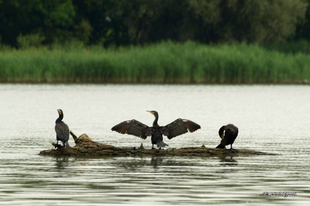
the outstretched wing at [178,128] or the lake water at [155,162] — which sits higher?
the outstretched wing at [178,128]

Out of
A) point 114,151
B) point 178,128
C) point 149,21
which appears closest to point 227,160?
point 178,128

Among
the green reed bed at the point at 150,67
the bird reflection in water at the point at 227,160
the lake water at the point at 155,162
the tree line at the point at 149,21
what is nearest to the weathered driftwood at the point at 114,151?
the bird reflection in water at the point at 227,160

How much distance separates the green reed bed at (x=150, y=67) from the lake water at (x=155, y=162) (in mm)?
9836

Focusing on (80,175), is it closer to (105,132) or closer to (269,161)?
(269,161)

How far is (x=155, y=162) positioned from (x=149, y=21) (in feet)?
190

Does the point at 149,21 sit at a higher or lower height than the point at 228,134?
higher

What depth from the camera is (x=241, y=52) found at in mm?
52656

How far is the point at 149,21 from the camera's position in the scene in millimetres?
74125

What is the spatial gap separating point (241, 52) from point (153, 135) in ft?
118

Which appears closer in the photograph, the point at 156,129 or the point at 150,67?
the point at 156,129

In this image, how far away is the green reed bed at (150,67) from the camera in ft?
159

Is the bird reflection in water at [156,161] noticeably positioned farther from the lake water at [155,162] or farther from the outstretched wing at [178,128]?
the outstretched wing at [178,128]

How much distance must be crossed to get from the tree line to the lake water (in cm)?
2825

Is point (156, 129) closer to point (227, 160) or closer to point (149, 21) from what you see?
point (227, 160)
